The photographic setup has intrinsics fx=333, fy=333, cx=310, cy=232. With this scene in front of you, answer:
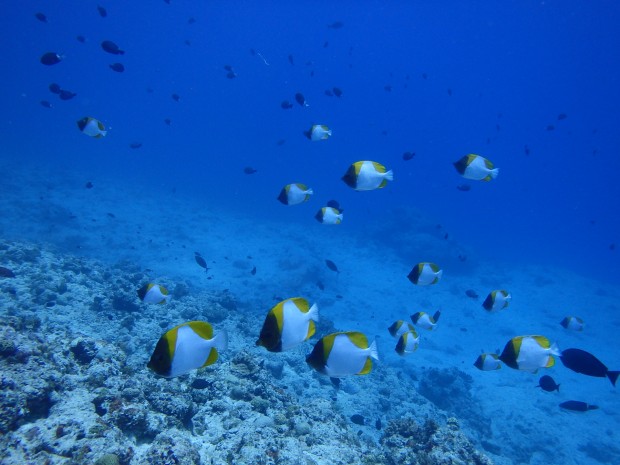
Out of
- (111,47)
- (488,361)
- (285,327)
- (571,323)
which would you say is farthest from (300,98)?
(571,323)

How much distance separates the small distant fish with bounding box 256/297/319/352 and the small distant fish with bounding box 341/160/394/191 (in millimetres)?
2614

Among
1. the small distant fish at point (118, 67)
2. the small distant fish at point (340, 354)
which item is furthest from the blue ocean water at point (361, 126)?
the small distant fish at point (340, 354)

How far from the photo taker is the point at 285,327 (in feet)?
8.29

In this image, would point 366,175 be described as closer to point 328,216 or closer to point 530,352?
point 328,216

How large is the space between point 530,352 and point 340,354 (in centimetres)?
225

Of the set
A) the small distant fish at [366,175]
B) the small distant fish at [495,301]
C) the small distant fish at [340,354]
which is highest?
the small distant fish at [366,175]

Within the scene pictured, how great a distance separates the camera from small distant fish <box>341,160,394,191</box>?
4.76 meters

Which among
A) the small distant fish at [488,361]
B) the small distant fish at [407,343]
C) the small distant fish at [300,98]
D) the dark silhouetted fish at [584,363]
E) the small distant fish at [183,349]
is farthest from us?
the small distant fish at [300,98]

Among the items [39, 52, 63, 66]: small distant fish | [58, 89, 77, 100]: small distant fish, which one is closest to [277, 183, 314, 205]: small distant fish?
[39, 52, 63, 66]: small distant fish

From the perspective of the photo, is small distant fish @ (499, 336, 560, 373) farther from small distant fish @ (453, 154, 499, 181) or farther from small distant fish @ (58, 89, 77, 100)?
small distant fish @ (58, 89, 77, 100)

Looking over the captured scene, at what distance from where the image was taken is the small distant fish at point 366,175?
4.76 m

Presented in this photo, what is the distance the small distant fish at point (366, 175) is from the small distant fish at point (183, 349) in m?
2.99

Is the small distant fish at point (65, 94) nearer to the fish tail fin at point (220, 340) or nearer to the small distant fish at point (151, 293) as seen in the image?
the small distant fish at point (151, 293)

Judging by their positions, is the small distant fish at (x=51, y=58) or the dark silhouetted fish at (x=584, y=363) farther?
the small distant fish at (x=51, y=58)
